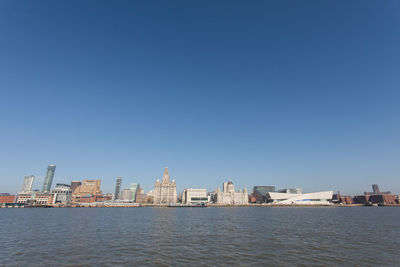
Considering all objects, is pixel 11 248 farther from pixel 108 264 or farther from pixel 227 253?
pixel 227 253

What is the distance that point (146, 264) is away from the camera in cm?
1923

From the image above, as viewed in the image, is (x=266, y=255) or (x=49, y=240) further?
(x=49, y=240)

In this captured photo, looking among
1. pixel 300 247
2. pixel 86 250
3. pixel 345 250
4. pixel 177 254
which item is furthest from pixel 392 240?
pixel 86 250

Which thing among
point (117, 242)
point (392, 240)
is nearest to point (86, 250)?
point (117, 242)

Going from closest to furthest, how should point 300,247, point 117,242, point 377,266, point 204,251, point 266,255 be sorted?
point 377,266 < point 266,255 < point 204,251 < point 300,247 < point 117,242

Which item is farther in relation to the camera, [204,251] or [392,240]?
[392,240]

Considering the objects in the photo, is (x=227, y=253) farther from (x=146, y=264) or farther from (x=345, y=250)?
(x=345, y=250)

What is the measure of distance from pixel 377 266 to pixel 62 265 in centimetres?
2745

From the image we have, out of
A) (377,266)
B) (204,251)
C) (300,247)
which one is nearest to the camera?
(377,266)

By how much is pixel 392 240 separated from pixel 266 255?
69.0 feet

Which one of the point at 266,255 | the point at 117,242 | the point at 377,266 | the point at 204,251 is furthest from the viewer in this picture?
the point at 117,242

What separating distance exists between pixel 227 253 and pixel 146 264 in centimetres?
856

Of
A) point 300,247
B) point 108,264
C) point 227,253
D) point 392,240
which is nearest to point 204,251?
point 227,253

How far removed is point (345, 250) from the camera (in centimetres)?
2375
